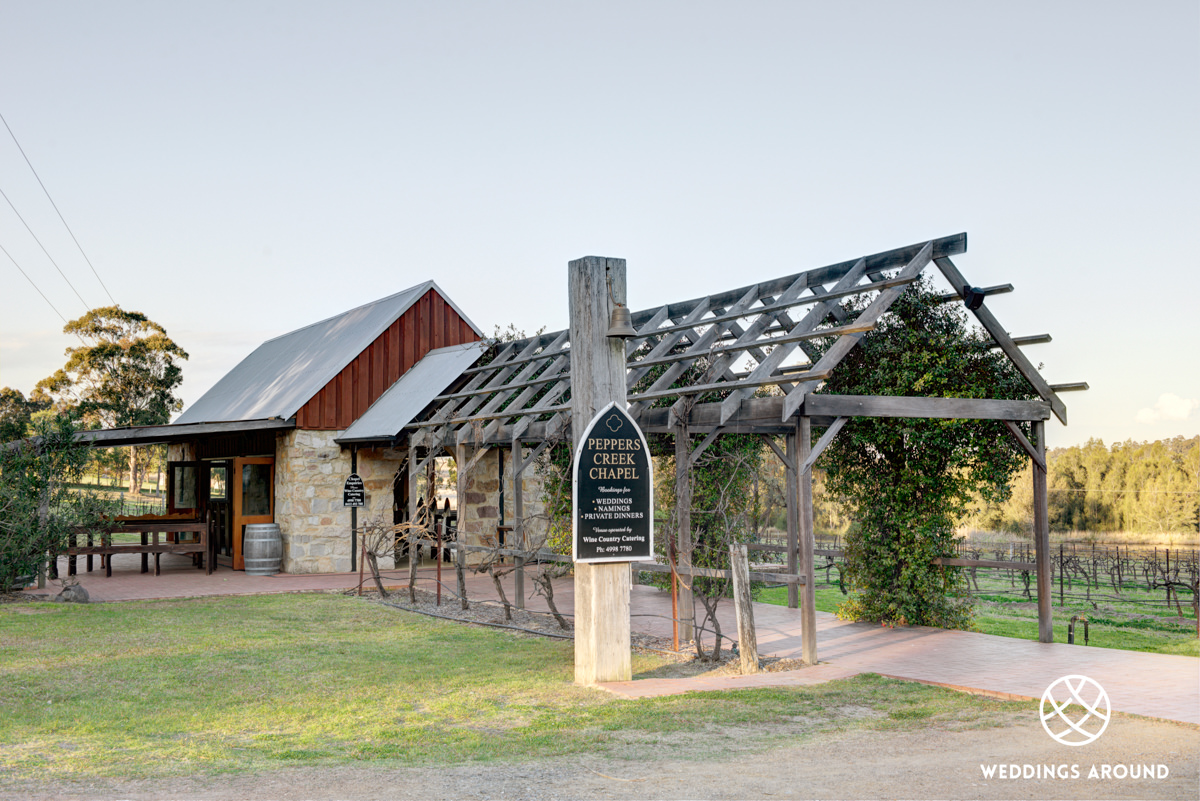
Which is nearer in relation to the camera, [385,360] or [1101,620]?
[1101,620]

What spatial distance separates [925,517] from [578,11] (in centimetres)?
881

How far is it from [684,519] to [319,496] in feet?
31.6

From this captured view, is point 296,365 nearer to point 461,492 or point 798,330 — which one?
point 461,492

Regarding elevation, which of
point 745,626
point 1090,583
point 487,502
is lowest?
point 1090,583

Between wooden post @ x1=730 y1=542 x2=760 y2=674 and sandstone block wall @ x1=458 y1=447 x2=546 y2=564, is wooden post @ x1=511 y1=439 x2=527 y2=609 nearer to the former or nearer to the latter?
wooden post @ x1=730 y1=542 x2=760 y2=674

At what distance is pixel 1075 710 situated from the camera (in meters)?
6.52

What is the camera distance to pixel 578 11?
13773 millimetres

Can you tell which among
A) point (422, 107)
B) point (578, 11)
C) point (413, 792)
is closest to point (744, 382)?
point (413, 792)

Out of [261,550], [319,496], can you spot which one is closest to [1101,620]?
[319,496]

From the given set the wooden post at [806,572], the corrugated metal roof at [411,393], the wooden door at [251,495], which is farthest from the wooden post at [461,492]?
the wooden post at [806,572]

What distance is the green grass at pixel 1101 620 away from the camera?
11.8m

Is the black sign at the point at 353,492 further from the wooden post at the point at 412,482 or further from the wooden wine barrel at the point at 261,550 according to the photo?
the wooden wine barrel at the point at 261,550

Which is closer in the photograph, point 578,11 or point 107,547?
point 578,11

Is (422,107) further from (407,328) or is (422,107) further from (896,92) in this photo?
(896,92)
